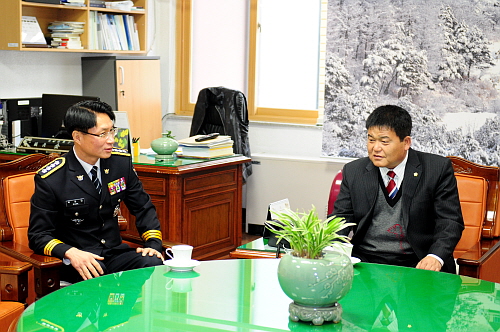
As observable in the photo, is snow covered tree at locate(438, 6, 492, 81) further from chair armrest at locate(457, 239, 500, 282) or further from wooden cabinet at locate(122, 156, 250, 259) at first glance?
chair armrest at locate(457, 239, 500, 282)

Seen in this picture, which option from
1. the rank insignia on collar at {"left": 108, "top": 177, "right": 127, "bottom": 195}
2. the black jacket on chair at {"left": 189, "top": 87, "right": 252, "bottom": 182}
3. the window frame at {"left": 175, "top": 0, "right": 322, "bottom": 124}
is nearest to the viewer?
the rank insignia on collar at {"left": 108, "top": 177, "right": 127, "bottom": 195}

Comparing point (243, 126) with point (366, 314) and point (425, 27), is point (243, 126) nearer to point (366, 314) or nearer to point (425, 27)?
point (425, 27)

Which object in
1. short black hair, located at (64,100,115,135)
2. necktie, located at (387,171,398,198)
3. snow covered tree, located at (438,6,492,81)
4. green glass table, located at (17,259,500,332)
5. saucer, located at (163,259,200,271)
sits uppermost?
snow covered tree, located at (438,6,492,81)

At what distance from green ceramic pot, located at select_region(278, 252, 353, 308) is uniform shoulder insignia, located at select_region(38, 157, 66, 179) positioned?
4.87ft

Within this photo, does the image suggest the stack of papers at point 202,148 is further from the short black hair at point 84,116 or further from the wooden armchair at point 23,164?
the short black hair at point 84,116

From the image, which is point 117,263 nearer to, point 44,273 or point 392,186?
point 44,273

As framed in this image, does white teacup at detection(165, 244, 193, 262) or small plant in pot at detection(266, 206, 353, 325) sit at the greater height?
small plant in pot at detection(266, 206, 353, 325)

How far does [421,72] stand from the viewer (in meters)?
4.95

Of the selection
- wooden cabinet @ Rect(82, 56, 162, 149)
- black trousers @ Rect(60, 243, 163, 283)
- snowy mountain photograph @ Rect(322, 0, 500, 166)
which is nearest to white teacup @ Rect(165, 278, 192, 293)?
black trousers @ Rect(60, 243, 163, 283)

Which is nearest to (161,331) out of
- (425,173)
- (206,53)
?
(425,173)

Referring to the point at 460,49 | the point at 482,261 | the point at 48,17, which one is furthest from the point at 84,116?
the point at 460,49

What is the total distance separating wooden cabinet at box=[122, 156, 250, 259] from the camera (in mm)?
4457

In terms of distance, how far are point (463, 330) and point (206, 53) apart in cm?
493

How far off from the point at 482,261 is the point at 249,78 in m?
3.70
